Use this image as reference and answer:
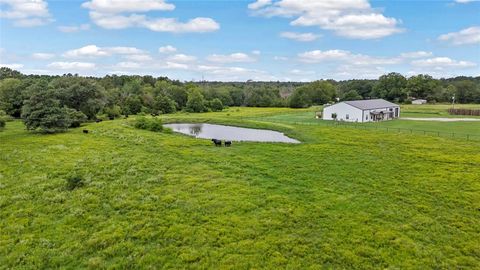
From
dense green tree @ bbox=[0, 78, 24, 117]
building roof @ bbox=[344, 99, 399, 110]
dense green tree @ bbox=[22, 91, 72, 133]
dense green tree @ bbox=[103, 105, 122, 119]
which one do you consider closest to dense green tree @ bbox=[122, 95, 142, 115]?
dense green tree @ bbox=[103, 105, 122, 119]

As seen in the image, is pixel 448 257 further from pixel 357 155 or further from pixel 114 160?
pixel 114 160

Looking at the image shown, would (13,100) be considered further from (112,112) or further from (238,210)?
(238,210)

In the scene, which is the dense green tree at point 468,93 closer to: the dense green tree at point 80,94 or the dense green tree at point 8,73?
the dense green tree at point 80,94

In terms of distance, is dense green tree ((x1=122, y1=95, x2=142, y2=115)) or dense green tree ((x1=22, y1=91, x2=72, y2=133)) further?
dense green tree ((x1=122, y1=95, x2=142, y2=115))

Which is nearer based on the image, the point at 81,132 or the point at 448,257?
the point at 448,257

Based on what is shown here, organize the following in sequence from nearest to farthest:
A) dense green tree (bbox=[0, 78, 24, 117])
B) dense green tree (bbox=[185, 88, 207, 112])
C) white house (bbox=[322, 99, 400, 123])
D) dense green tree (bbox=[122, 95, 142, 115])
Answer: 1. dense green tree (bbox=[0, 78, 24, 117])
2. white house (bbox=[322, 99, 400, 123])
3. dense green tree (bbox=[122, 95, 142, 115])
4. dense green tree (bbox=[185, 88, 207, 112])

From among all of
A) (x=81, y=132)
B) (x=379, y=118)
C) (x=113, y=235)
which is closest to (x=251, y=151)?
(x=113, y=235)

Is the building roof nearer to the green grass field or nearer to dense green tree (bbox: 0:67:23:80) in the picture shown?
the green grass field
